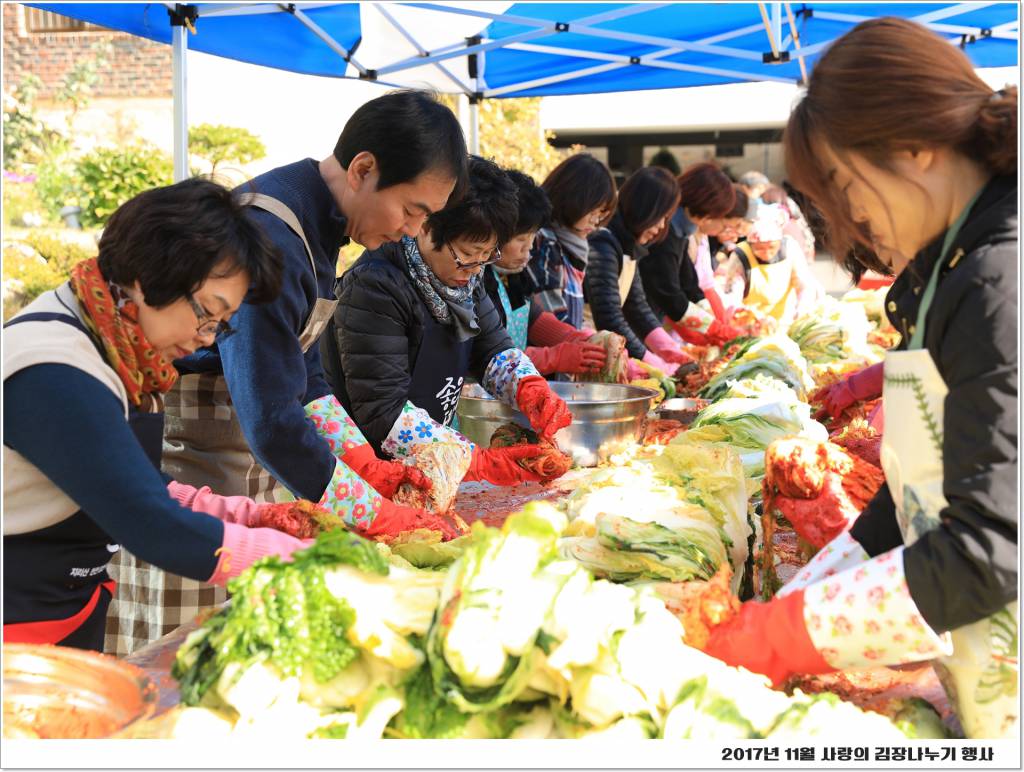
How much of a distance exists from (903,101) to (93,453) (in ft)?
5.07

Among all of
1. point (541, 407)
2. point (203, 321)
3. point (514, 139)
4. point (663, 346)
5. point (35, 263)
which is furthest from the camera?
point (514, 139)

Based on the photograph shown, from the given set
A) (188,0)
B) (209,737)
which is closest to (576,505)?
(209,737)

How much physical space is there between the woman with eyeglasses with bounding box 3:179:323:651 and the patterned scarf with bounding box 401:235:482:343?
4.07 ft

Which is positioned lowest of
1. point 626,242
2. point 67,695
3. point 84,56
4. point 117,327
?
point 67,695

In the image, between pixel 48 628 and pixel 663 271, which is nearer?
pixel 48 628

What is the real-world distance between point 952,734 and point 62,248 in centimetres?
1409

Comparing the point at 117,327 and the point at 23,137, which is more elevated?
the point at 23,137

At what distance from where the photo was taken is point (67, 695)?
1.57m

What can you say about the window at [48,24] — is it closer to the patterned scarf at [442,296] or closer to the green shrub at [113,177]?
the green shrub at [113,177]

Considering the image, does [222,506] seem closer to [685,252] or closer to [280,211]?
[280,211]

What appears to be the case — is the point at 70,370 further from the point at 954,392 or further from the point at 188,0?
the point at 188,0

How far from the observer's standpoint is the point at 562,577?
147cm

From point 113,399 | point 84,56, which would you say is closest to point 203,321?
point 113,399

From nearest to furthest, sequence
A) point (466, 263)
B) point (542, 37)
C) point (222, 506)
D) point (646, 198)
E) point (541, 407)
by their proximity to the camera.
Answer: point (222, 506) < point (466, 263) < point (541, 407) < point (646, 198) < point (542, 37)
